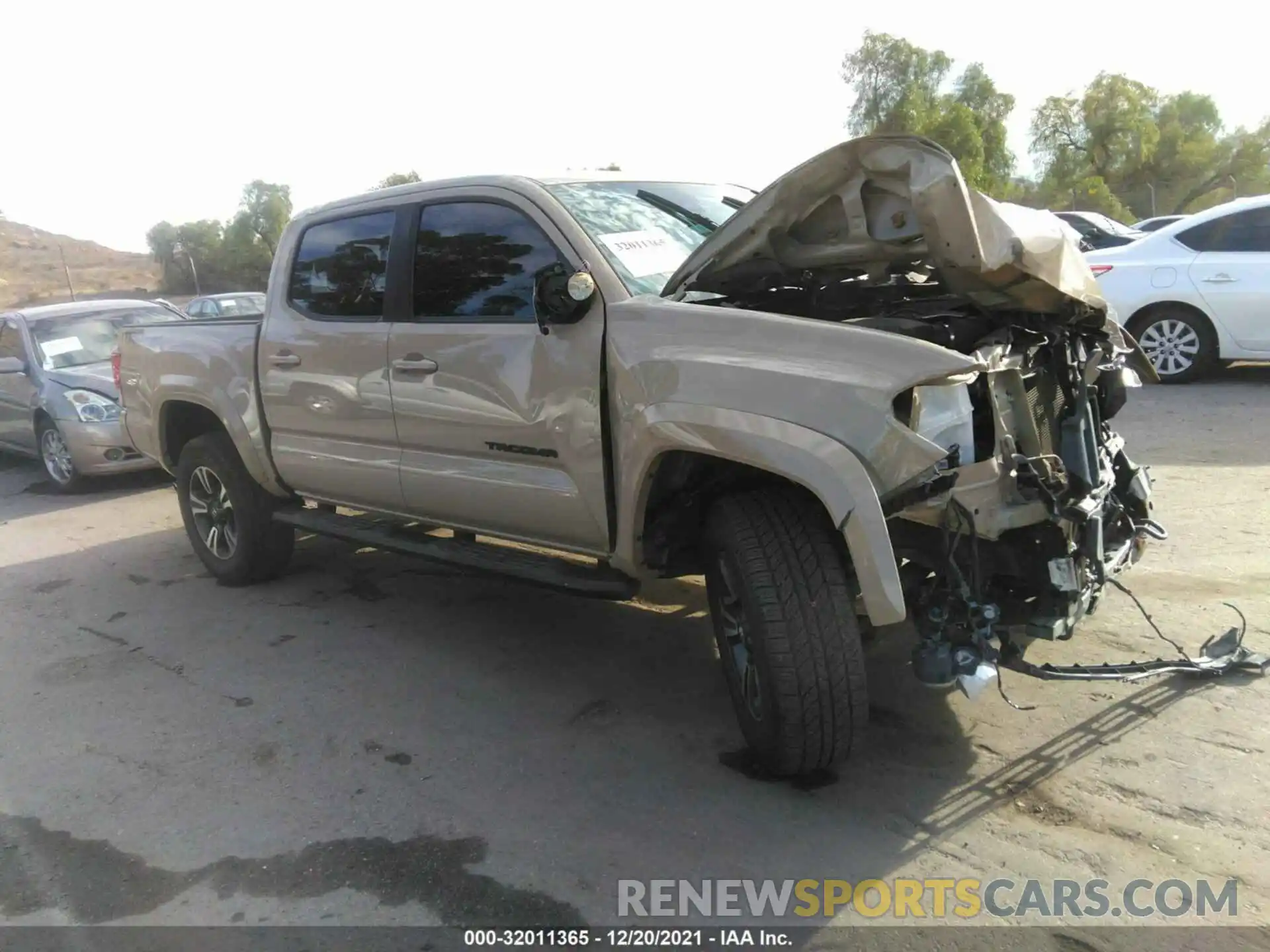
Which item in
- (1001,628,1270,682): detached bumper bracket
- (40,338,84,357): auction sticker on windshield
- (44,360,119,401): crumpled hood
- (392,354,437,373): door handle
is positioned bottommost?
(1001,628,1270,682): detached bumper bracket

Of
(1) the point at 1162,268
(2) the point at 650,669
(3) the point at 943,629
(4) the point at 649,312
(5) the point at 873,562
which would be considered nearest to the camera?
(5) the point at 873,562

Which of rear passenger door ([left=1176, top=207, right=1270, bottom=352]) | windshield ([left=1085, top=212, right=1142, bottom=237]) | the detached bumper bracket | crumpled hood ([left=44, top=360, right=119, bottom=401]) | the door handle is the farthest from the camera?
windshield ([left=1085, top=212, right=1142, bottom=237])

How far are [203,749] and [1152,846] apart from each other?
3.39 metres

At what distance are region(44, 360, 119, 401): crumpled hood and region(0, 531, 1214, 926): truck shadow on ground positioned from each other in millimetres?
4339

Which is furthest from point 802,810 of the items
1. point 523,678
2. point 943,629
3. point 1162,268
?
point 1162,268

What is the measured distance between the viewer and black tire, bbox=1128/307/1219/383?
916cm

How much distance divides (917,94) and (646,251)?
147 ft

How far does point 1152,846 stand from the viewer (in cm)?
294

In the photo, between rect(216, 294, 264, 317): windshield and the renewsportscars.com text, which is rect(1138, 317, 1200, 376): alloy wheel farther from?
rect(216, 294, 264, 317): windshield

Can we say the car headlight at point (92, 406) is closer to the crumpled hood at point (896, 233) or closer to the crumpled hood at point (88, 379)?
the crumpled hood at point (88, 379)

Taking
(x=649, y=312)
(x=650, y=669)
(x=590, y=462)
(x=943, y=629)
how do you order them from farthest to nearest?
1. (x=650, y=669)
2. (x=590, y=462)
3. (x=649, y=312)
4. (x=943, y=629)

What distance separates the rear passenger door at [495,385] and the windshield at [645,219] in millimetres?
176

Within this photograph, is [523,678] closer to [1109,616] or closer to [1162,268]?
[1109,616]

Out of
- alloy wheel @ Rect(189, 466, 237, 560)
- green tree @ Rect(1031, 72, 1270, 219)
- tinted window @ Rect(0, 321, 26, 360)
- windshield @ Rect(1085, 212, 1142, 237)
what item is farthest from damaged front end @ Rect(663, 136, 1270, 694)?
green tree @ Rect(1031, 72, 1270, 219)
